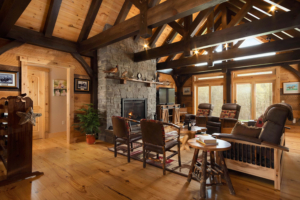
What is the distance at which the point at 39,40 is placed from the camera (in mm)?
3699

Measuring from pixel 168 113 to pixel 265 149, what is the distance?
4820 millimetres

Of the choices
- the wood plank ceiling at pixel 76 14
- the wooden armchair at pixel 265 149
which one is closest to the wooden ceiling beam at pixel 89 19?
the wood plank ceiling at pixel 76 14

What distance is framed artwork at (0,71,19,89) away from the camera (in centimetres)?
333

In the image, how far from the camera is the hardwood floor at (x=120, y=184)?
1.98 meters

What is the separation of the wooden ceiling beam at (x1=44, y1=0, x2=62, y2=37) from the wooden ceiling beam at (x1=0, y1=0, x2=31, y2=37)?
0.79 metres

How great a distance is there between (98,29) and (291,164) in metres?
5.40

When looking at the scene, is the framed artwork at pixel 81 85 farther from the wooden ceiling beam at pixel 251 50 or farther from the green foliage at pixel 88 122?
the wooden ceiling beam at pixel 251 50

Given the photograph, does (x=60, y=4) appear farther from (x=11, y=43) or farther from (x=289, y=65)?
(x=289, y=65)

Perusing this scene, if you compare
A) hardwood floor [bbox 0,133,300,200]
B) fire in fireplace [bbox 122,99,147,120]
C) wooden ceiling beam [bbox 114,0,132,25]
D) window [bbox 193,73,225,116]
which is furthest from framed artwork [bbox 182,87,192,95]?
hardwood floor [bbox 0,133,300,200]

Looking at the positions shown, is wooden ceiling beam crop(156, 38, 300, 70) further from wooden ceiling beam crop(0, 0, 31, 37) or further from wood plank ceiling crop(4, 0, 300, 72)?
wooden ceiling beam crop(0, 0, 31, 37)

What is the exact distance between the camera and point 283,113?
2088 millimetres

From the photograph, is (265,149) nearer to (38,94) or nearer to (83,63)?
(83,63)

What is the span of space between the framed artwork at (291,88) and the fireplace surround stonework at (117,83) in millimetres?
5256

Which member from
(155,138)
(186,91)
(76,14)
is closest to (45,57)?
(76,14)
